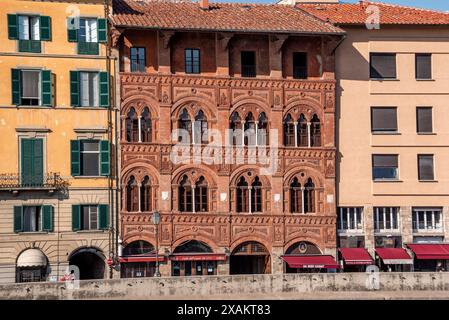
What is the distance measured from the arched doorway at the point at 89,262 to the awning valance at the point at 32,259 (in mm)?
1265

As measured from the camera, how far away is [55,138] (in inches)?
1340

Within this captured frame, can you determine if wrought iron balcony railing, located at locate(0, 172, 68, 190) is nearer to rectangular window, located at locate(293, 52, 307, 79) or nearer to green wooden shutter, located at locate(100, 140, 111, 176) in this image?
green wooden shutter, located at locate(100, 140, 111, 176)

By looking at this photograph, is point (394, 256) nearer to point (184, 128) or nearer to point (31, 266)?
point (184, 128)

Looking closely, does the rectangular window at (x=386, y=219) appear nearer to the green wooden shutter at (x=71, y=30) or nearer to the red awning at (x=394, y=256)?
the red awning at (x=394, y=256)

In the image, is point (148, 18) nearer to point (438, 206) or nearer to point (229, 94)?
point (229, 94)

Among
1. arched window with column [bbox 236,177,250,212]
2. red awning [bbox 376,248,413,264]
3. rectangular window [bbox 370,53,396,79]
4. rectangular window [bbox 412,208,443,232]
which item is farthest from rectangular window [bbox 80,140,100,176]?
rectangular window [bbox 412,208,443,232]

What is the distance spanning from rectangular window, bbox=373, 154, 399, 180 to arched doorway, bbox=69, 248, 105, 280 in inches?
530

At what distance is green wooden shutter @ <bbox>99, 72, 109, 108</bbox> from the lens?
34.6 metres

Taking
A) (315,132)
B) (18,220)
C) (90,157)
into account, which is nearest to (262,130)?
(315,132)

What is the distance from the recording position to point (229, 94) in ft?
119

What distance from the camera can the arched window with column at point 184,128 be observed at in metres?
35.8

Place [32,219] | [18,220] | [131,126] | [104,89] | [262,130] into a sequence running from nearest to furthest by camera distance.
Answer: [18,220]
[32,219]
[104,89]
[131,126]
[262,130]

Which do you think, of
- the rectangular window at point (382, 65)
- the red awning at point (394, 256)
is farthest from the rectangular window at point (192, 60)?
the red awning at point (394, 256)

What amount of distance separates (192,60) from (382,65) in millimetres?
9243
